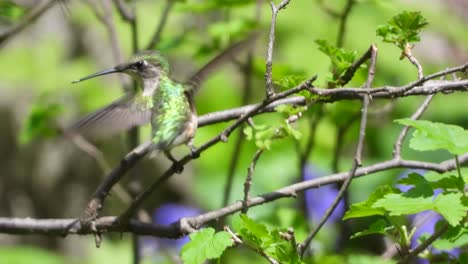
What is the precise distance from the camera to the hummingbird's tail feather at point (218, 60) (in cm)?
214

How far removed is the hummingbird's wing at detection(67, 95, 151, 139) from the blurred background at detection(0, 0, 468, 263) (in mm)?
316

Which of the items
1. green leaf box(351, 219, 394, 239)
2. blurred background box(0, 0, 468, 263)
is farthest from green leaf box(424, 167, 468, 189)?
blurred background box(0, 0, 468, 263)

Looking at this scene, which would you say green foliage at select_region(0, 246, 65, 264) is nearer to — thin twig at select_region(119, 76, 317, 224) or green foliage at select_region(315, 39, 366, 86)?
thin twig at select_region(119, 76, 317, 224)

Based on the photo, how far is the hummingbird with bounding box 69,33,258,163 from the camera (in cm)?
218

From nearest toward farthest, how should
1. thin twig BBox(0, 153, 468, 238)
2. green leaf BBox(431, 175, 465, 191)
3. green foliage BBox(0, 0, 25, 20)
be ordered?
green leaf BBox(431, 175, 465, 191)
thin twig BBox(0, 153, 468, 238)
green foliage BBox(0, 0, 25, 20)

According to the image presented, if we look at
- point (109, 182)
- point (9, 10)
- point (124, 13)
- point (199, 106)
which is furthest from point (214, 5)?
point (199, 106)

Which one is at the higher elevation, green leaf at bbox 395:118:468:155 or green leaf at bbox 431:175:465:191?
green leaf at bbox 395:118:468:155

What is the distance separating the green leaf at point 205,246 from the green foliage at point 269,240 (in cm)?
4

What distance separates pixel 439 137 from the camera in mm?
1621

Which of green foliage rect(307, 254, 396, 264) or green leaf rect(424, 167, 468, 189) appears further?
green foliage rect(307, 254, 396, 264)

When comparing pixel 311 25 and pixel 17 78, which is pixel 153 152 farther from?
pixel 17 78

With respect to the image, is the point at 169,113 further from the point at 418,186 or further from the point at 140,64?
the point at 418,186

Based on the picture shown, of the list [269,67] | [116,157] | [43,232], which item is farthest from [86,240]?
[269,67]

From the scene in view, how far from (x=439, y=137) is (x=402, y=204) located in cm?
15
